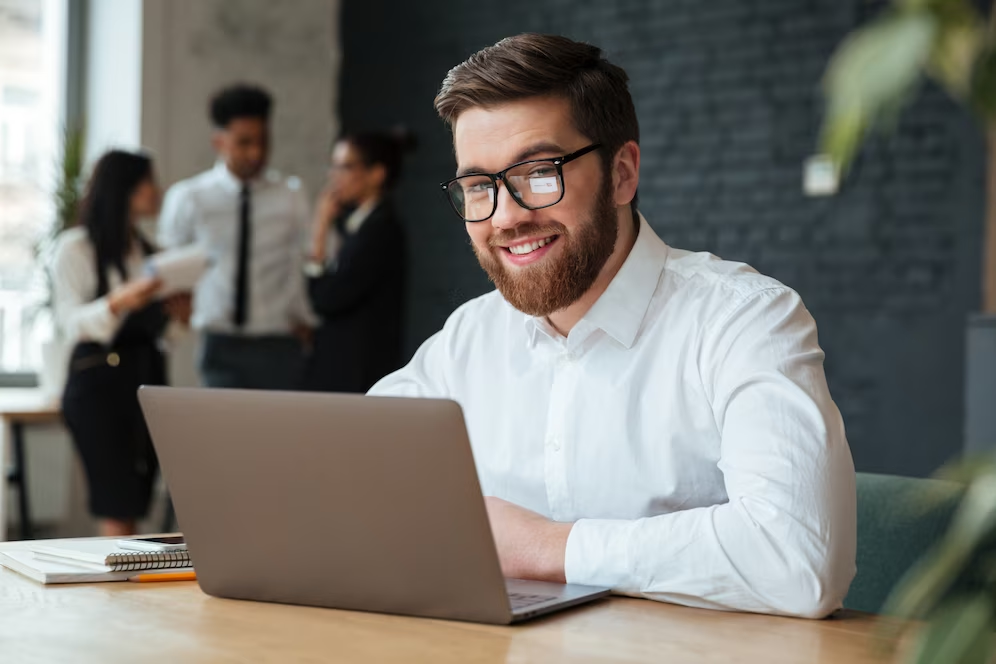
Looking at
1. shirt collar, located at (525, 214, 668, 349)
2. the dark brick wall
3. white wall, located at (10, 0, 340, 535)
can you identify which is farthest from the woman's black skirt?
shirt collar, located at (525, 214, 668, 349)

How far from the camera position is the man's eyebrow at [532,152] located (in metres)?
1.62

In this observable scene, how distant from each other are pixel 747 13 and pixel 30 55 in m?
3.17

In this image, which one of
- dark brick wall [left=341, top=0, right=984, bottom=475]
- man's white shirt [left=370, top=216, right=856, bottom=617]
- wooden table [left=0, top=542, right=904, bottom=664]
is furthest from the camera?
dark brick wall [left=341, top=0, right=984, bottom=475]

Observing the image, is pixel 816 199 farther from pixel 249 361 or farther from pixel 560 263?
pixel 560 263

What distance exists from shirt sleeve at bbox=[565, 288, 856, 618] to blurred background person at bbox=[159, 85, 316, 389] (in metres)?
3.49

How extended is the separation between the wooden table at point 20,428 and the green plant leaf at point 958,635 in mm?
4216

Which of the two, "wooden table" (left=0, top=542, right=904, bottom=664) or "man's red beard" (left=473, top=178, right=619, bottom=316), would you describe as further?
"man's red beard" (left=473, top=178, right=619, bottom=316)

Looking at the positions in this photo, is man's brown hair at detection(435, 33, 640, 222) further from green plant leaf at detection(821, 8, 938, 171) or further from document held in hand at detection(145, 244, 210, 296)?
document held in hand at detection(145, 244, 210, 296)

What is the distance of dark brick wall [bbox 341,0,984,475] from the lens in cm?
428

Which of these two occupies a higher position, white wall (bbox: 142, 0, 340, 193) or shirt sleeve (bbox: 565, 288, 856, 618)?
white wall (bbox: 142, 0, 340, 193)

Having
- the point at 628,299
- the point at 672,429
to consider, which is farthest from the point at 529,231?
the point at 672,429

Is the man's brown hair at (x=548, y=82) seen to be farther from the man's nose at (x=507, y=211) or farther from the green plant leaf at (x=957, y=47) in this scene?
the green plant leaf at (x=957, y=47)

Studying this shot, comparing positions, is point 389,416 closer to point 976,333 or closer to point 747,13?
point 976,333

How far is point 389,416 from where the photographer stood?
3.46ft
